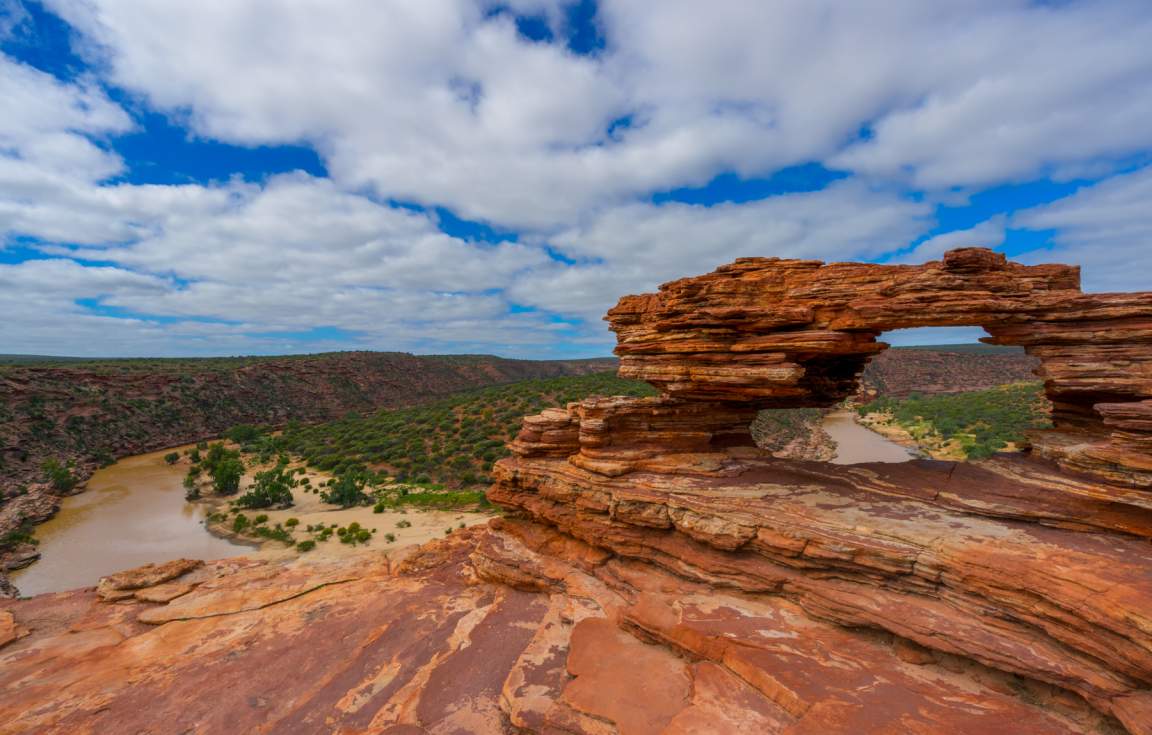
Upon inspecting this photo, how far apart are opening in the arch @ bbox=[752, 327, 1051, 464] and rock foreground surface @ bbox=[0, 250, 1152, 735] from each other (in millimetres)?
9483

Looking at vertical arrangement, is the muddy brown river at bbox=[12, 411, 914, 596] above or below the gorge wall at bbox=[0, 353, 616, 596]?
below

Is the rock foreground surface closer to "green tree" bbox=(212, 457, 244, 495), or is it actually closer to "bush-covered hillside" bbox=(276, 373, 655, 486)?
"green tree" bbox=(212, 457, 244, 495)

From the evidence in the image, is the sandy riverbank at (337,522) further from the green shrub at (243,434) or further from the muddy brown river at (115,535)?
the green shrub at (243,434)

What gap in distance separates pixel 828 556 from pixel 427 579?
1432 cm

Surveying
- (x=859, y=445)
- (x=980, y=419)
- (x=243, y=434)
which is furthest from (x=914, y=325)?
(x=243, y=434)

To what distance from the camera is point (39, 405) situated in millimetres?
52188

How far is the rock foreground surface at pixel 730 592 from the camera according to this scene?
7.99m

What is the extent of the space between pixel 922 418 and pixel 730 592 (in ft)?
241

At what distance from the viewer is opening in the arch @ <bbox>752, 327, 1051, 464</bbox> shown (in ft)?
152

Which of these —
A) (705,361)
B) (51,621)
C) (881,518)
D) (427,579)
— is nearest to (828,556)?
(881,518)

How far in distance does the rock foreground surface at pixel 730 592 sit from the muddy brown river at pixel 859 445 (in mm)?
31714

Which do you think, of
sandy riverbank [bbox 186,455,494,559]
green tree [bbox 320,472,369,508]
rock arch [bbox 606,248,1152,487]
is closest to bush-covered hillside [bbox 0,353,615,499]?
sandy riverbank [bbox 186,455,494,559]

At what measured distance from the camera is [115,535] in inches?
1266

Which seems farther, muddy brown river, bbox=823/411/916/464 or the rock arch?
muddy brown river, bbox=823/411/916/464
